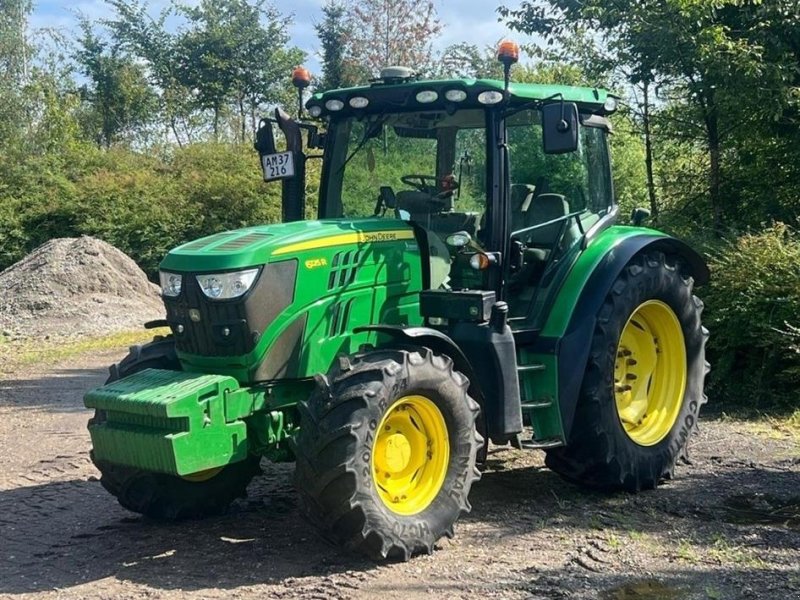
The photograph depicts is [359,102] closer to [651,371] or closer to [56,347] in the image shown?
[651,371]

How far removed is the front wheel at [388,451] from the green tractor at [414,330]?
0.01 meters

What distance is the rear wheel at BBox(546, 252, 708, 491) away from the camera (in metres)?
5.63

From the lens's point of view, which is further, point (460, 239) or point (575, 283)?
point (575, 283)

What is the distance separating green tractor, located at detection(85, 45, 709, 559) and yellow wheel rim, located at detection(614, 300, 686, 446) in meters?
0.01

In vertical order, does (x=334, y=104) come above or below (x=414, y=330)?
above

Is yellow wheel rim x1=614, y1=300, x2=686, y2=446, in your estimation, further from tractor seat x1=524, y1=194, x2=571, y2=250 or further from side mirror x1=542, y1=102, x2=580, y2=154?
side mirror x1=542, y1=102, x2=580, y2=154

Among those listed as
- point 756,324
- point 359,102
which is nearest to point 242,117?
point 756,324

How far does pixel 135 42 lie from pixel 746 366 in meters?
30.1

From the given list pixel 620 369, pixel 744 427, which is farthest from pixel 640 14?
pixel 620 369

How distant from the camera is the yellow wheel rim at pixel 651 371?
626cm

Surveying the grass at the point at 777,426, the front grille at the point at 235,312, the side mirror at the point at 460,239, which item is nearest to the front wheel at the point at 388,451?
the front grille at the point at 235,312

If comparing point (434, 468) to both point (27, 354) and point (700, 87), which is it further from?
point (27, 354)

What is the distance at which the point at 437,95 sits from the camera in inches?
213

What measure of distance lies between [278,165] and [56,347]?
9189 mm
